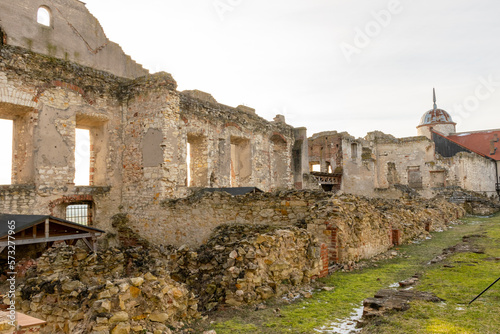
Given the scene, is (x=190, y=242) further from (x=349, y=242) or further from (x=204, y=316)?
(x=204, y=316)

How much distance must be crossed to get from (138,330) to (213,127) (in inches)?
416

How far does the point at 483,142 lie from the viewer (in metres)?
39.9

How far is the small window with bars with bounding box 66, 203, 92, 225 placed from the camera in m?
11.4

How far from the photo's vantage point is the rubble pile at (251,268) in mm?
5473

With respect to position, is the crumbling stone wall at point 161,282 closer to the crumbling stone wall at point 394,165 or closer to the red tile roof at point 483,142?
the crumbling stone wall at point 394,165

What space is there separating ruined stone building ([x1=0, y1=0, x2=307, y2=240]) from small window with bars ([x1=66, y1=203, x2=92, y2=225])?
0.11 ft

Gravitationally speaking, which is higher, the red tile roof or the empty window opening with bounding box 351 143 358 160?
the red tile roof

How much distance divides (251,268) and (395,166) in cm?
3038

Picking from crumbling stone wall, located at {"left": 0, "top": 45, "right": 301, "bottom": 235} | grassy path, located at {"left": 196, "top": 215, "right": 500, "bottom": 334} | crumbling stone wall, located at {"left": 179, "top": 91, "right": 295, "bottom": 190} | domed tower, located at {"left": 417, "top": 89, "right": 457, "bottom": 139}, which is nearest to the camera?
grassy path, located at {"left": 196, "top": 215, "right": 500, "bottom": 334}

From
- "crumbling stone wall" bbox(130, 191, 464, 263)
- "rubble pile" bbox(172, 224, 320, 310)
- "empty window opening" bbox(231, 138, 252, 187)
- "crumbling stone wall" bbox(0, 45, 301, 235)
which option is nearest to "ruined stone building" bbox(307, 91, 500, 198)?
"empty window opening" bbox(231, 138, 252, 187)

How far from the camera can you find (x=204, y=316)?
4.98m

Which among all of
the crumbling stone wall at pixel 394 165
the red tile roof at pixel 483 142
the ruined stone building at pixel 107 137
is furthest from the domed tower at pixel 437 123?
the ruined stone building at pixel 107 137

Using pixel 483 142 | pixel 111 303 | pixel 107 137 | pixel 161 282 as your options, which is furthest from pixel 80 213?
pixel 483 142

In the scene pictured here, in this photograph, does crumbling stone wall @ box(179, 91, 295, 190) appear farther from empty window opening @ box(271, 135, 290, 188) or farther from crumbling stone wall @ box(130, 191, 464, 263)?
crumbling stone wall @ box(130, 191, 464, 263)
